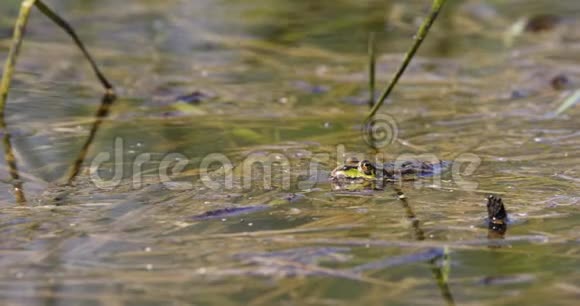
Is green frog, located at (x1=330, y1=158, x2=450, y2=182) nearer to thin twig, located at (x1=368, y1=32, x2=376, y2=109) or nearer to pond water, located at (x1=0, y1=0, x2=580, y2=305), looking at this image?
pond water, located at (x1=0, y1=0, x2=580, y2=305)

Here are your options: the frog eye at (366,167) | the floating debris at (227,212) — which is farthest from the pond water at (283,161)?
the frog eye at (366,167)

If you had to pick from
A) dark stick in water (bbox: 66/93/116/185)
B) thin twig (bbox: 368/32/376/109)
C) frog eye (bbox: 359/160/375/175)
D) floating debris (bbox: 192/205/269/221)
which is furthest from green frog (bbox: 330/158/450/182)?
dark stick in water (bbox: 66/93/116/185)

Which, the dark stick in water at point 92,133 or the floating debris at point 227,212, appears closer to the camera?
the floating debris at point 227,212

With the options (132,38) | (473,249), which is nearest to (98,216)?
(473,249)

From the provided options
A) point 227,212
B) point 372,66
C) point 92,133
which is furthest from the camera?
point 372,66

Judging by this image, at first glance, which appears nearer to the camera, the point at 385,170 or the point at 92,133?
the point at 385,170

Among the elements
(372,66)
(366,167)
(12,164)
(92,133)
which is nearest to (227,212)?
(366,167)

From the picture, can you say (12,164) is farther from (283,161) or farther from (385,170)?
(385,170)

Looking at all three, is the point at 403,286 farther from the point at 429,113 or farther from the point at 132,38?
the point at 132,38

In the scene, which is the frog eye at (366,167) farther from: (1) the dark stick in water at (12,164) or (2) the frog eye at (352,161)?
(1) the dark stick in water at (12,164)
